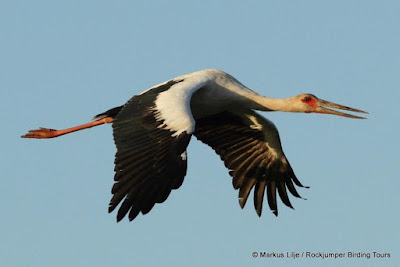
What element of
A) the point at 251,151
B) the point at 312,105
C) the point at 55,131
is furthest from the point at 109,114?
the point at 312,105

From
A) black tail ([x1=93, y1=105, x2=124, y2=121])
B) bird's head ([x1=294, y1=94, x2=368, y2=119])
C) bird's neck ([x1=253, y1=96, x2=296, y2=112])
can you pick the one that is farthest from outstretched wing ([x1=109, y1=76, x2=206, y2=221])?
bird's head ([x1=294, y1=94, x2=368, y2=119])

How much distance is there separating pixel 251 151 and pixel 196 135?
1124mm

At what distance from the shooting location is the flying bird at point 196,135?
1405 cm

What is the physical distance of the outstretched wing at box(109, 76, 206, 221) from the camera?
13.9 meters

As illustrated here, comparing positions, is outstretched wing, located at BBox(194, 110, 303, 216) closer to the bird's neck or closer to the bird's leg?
the bird's neck

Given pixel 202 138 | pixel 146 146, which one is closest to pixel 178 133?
pixel 146 146

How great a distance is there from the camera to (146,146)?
14523 mm

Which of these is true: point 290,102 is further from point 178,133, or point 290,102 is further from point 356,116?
point 178,133

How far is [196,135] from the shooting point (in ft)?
62.3

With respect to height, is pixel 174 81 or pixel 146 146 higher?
pixel 174 81

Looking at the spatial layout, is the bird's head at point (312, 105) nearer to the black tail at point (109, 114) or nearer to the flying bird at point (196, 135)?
the flying bird at point (196, 135)

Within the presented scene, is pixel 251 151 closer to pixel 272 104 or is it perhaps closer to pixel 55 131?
pixel 272 104

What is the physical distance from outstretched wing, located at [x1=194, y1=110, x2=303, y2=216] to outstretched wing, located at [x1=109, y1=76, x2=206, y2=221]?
3.20 meters

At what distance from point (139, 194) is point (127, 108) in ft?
7.39
